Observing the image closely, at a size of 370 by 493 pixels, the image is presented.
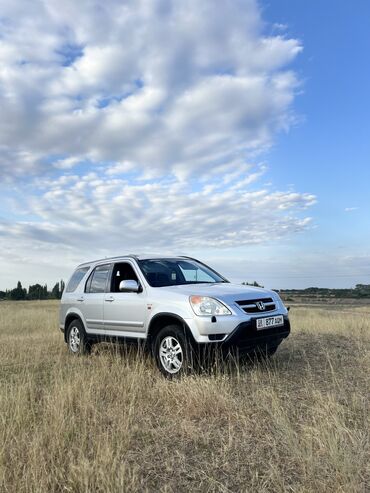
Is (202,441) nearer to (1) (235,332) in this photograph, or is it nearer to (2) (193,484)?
(2) (193,484)

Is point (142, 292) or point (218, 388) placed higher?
point (142, 292)

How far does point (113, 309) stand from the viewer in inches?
293

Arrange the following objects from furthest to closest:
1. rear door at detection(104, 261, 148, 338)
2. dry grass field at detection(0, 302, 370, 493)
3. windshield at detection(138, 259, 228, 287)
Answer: windshield at detection(138, 259, 228, 287) < rear door at detection(104, 261, 148, 338) < dry grass field at detection(0, 302, 370, 493)

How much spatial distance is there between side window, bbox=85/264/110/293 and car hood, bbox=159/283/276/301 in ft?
6.11

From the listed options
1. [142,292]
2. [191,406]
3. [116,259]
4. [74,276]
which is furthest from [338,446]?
[74,276]

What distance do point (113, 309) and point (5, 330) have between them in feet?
29.5

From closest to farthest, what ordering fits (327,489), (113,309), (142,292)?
(327,489) → (142,292) → (113,309)

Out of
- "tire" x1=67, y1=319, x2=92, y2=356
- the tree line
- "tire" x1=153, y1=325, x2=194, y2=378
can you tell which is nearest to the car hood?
"tire" x1=153, y1=325, x2=194, y2=378

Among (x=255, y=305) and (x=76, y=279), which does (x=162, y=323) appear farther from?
(x=76, y=279)

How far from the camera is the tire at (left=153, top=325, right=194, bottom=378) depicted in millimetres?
5699

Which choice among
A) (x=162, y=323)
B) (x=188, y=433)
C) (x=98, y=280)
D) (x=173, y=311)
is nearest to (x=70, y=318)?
(x=98, y=280)

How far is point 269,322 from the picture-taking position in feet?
20.0

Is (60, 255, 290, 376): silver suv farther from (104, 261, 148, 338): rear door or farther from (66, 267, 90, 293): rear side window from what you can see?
(66, 267, 90, 293): rear side window

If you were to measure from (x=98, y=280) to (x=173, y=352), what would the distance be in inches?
114
